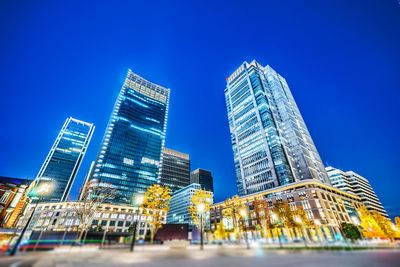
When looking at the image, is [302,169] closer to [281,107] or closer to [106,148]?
[281,107]

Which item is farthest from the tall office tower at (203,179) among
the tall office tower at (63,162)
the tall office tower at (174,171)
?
the tall office tower at (63,162)

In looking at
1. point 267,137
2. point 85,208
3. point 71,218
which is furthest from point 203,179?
point 85,208

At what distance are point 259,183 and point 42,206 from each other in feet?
348

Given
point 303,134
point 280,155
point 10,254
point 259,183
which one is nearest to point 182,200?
point 259,183

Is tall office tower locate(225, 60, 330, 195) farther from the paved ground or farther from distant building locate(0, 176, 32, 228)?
distant building locate(0, 176, 32, 228)

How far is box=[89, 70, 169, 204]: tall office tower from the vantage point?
97.7 meters

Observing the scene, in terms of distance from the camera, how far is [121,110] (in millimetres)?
125625

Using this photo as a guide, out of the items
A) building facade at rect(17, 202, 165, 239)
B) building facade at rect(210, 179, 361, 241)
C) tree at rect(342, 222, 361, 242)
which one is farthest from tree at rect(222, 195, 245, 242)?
tree at rect(342, 222, 361, 242)

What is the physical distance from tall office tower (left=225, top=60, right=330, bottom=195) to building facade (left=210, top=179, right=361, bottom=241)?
8.72 metres

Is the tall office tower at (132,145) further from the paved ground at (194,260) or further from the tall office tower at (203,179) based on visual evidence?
the paved ground at (194,260)

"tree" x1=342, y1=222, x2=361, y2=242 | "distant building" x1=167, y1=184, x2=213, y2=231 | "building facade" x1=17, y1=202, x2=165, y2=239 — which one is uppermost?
"distant building" x1=167, y1=184, x2=213, y2=231

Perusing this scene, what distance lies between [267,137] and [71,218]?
105m

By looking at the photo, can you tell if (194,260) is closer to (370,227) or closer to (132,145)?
(370,227)

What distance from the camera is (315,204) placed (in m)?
63.9
